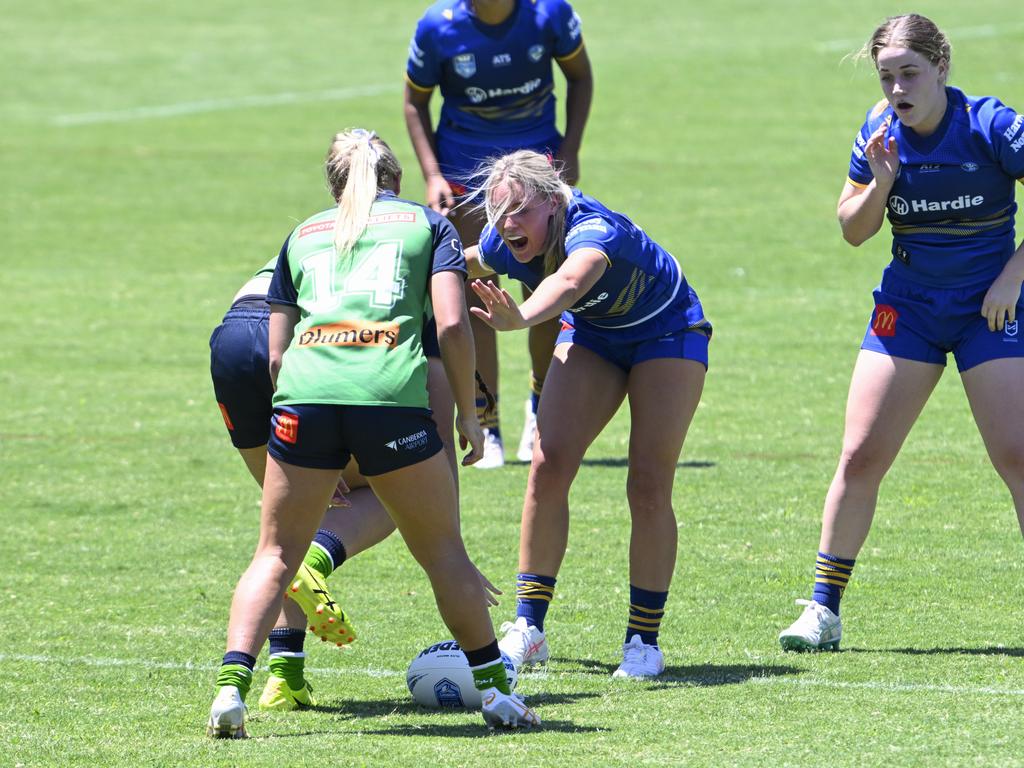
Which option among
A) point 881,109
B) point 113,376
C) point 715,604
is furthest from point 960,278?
point 113,376

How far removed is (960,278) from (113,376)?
8.29 m

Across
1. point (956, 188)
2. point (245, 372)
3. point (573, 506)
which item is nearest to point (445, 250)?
point (245, 372)

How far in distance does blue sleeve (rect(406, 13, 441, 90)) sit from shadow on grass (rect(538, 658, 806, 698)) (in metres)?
4.53

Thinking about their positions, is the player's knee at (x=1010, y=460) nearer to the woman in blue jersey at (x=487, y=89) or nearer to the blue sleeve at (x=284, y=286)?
the blue sleeve at (x=284, y=286)

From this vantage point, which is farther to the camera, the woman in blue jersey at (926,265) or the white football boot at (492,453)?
the white football boot at (492,453)

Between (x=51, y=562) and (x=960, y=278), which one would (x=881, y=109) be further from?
(x=51, y=562)

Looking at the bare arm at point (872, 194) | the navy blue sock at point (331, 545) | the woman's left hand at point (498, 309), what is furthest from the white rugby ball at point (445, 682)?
the bare arm at point (872, 194)

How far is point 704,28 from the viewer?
3266cm

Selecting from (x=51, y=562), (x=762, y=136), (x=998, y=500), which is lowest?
(x=51, y=562)

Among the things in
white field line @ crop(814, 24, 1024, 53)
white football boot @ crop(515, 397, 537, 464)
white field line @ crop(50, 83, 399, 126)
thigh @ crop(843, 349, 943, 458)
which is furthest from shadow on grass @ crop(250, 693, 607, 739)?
white field line @ crop(814, 24, 1024, 53)

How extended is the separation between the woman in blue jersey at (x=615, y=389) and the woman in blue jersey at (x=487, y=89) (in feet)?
10.8

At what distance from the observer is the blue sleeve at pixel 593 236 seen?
5.99 m

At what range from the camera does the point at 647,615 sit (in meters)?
6.39

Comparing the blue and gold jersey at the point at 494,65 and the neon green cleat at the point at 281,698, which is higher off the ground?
the blue and gold jersey at the point at 494,65
